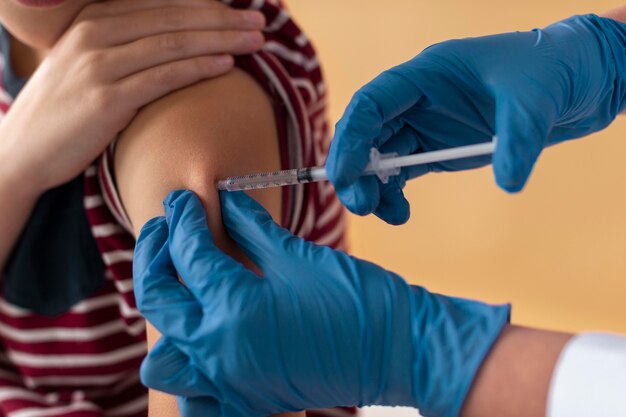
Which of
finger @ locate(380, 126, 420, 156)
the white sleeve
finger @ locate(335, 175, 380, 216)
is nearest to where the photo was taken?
the white sleeve

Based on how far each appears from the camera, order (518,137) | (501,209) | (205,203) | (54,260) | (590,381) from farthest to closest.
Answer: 1. (501,209)
2. (54,260)
3. (205,203)
4. (518,137)
5. (590,381)

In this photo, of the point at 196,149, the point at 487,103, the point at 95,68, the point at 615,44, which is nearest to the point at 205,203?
the point at 196,149

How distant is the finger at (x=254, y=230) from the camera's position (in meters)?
0.79

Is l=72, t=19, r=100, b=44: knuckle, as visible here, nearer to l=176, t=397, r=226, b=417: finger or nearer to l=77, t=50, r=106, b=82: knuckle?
l=77, t=50, r=106, b=82: knuckle

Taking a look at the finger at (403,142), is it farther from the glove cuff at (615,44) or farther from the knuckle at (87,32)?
the knuckle at (87,32)

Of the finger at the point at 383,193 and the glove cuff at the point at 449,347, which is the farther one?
the finger at the point at 383,193

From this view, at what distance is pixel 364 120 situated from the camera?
0.80 m

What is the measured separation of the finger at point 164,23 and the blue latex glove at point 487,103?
308mm

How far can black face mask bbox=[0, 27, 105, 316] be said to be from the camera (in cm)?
110

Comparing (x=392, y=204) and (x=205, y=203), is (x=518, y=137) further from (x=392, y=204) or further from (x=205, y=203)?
(x=205, y=203)

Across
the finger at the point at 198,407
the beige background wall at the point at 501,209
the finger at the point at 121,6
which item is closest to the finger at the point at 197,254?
the finger at the point at 198,407

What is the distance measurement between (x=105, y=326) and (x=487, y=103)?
731 mm

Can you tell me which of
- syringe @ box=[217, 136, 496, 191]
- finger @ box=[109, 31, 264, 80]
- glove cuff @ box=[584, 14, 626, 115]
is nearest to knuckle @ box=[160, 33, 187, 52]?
finger @ box=[109, 31, 264, 80]

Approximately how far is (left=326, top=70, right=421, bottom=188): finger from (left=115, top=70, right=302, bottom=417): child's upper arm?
0.55ft
